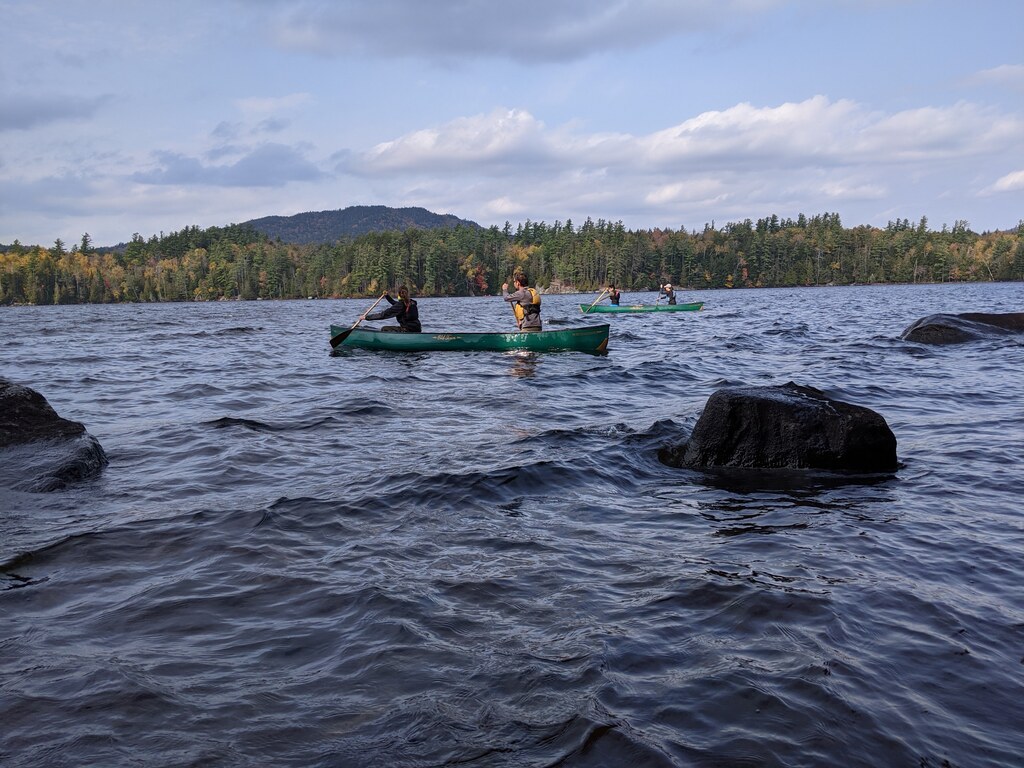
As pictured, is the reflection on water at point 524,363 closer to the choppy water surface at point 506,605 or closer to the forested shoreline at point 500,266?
the choppy water surface at point 506,605

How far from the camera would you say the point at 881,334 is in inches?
1066

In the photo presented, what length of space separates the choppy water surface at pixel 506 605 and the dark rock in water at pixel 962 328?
12.5m

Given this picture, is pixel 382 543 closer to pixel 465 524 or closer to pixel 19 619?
pixel 465 524

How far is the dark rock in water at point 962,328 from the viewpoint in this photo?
21328 millimetres

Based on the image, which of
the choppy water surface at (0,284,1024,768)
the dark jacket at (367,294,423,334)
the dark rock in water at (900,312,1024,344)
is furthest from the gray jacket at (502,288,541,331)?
the dark rock in water at (900,312,1024,344)

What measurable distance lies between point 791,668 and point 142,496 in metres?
6.12

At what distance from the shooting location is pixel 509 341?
20.4 m

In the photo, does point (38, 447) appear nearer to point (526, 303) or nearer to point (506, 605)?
point (506, 605)

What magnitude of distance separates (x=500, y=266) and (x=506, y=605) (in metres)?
164

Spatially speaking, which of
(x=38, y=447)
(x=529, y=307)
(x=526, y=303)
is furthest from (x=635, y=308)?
(x=38, y=447)

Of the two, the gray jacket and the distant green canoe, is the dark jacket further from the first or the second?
the distant green canoe

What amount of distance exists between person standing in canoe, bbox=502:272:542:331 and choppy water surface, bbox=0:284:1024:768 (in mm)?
10473

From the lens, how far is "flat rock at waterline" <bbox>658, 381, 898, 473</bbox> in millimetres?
Result: 7953

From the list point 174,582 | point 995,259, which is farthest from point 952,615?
point 995,259
